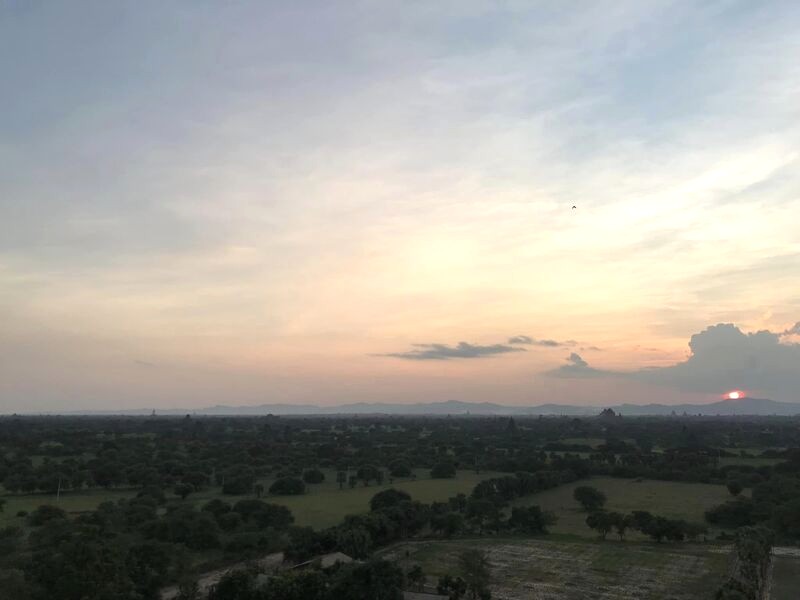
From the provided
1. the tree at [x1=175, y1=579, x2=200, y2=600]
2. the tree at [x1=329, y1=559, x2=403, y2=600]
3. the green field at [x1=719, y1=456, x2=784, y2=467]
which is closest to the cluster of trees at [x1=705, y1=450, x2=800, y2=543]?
the green field at [x1=719, y1=456, x2=784, y2=467]

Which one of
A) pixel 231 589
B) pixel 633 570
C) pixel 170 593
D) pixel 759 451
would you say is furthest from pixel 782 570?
pixel 759 451

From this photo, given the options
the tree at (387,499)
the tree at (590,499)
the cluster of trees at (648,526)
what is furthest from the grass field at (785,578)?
the tree at (387,499)

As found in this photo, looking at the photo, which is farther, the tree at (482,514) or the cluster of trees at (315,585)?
the tree at (482,514)

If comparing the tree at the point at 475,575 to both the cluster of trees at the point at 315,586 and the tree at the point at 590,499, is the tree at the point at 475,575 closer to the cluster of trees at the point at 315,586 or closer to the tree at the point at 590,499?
the cluster of trees at the point at 315,586

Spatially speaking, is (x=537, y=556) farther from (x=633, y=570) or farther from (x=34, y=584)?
(x=34, y=584)

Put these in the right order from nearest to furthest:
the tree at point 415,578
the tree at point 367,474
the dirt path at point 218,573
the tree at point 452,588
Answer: the tree at point 452,588 → the dirt path at point 218,573 → the tree at point 415,578 → the tree at point 367,474

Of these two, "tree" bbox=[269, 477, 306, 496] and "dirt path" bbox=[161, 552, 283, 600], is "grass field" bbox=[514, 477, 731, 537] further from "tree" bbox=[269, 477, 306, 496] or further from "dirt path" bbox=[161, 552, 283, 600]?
"tree" bbox=[269, 477, 306, 496]
